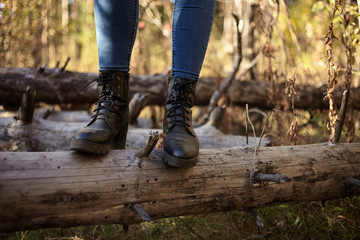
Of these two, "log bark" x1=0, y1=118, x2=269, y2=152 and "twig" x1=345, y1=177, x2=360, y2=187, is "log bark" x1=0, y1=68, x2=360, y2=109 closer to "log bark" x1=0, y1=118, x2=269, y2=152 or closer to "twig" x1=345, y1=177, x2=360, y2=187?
"log bark" x1=0, y1=118, x2=269, y2=152

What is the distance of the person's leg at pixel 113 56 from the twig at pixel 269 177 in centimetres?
68

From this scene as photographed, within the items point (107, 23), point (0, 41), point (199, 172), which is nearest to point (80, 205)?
point (199, 172)

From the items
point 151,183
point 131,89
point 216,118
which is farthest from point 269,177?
point 131,89

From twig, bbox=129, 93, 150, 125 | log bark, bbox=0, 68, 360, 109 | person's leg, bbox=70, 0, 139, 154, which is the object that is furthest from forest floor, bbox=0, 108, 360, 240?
twig, bbox=129, 93, 150, 125

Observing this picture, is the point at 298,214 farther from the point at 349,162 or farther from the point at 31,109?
the point at 31,109

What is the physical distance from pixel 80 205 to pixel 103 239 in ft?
1.83

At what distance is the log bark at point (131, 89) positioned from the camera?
3156mm

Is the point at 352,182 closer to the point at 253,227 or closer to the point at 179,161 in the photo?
the point at 253,227

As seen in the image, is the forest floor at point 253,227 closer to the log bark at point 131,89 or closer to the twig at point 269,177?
the twig at point 269,177

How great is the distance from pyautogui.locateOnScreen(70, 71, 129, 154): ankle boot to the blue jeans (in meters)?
0.06

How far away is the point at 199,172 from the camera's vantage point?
4.55 ft

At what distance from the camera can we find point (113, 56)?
4.91 feet

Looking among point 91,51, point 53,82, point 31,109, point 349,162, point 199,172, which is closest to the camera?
point 199,172

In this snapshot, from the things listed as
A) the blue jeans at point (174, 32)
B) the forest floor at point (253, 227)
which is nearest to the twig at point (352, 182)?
the forest floor at point (253, 227)
